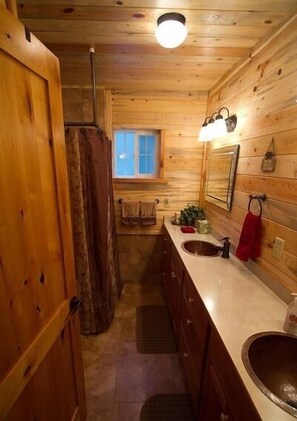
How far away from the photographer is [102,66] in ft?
6.24

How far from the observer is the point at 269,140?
1334 millimetres

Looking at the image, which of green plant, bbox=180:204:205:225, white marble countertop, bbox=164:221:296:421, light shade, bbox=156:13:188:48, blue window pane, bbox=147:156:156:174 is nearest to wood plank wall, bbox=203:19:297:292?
white marble countertop, bbox=164:221:296:421

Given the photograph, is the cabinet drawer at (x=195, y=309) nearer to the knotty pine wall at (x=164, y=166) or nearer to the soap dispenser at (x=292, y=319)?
the soap dispenser at (x=292, y=319)

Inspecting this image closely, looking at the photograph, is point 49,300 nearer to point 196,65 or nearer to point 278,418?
point 278,418

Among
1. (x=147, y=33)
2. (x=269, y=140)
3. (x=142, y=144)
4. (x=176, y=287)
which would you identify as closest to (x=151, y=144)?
(x=142, y=144)

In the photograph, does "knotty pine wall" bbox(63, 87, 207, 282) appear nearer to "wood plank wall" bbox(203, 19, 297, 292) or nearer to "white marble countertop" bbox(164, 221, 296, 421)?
"wood plank wall" bbox(203, 19, 297, 292)

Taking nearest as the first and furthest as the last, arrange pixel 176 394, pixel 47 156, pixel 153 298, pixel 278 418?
pixel 278 418 → pixel 47 156 → pixel 176 394 → pixel 153 298

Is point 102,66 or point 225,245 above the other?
point 102,66

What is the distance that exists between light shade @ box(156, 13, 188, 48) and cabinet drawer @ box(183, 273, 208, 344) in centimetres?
151

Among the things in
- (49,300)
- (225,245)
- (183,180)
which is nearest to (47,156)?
(49,300)

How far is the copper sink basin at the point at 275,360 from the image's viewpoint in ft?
2.93

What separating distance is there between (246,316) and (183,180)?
6.05 feet

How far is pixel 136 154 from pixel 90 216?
116cm

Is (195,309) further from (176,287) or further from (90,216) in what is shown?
(90,216)
